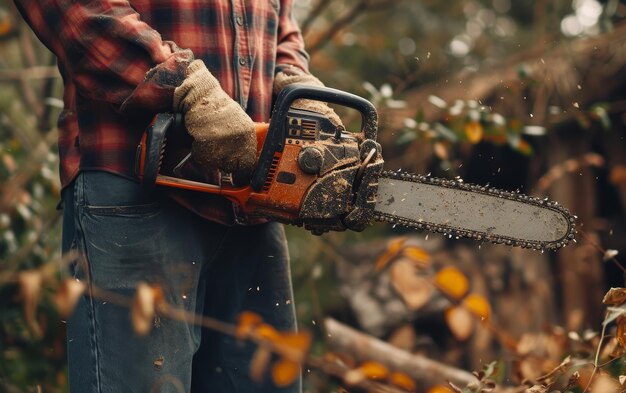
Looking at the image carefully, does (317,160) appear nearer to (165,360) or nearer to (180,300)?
(180,300)

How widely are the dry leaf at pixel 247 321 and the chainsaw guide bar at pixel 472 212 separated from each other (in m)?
0.42

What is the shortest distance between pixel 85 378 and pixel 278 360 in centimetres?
52

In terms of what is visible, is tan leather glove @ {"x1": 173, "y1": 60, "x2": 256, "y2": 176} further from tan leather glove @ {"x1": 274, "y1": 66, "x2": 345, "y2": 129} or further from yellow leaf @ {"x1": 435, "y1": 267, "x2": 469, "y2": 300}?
yellow leaf @ {"x1": 435, "y1": 267, "x2": 469, "y2": 300}

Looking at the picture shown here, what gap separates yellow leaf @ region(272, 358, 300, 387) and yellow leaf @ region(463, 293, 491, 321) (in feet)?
2.83

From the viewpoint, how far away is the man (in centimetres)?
171

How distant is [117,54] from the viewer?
1721 millimetres

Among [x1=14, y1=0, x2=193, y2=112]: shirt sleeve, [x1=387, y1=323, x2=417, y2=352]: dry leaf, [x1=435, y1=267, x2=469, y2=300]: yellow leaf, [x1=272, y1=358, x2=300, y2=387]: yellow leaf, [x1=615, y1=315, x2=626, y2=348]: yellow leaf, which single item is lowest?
[x1=387, y1=323, x2=417, y2=352]: dry leaf

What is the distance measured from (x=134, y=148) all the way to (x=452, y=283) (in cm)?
144

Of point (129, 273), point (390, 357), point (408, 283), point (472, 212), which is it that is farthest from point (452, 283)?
point (129, 273)

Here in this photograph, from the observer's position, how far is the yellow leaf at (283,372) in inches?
78.4

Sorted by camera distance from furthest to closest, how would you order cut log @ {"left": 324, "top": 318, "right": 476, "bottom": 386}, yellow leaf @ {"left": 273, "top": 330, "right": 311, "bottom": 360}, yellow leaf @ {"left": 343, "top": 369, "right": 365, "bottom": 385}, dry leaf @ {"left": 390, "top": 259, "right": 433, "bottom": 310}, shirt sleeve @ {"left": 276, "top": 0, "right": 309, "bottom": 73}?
cut log @ {"left": 324, "top": 318, "right": 476, "bottom": 386} → dry leaf @ {"left": 390, "top": 259, "right": 433, "bottom": 310} → yellow leaf @ {"left": 343, "top": 369, "right": 365, "bottom": 385} → shirt sleeve @ {"left": 276, "top": 0, "right": 309, "bottom": 73} → yellow leaf @ {"left": 273, "top": 330, "right": 311, "bottom": 360}

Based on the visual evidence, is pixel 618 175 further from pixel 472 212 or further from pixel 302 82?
pixel 302 82

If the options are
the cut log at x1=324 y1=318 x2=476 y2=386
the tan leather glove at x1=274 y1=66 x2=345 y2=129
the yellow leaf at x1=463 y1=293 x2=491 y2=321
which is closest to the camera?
the tan leather glove at x1=274 y1=66 x2=345 y2=129

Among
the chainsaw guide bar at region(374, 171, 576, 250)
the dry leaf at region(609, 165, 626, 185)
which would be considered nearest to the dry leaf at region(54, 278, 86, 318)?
the chainsaw guide bar at region(374, 171, 576, 250)
